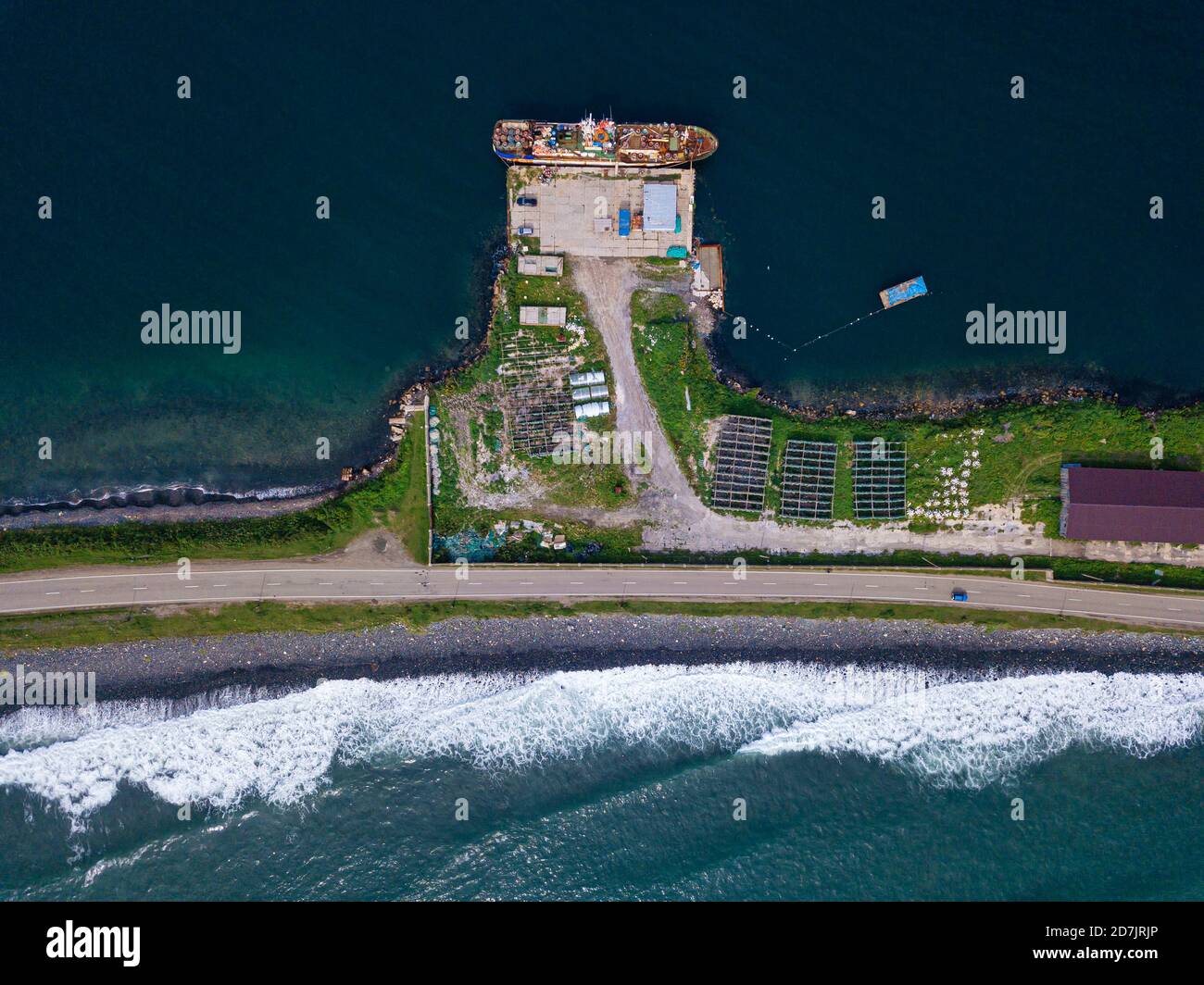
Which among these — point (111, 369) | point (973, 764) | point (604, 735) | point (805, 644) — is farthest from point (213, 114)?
point (973, 764)

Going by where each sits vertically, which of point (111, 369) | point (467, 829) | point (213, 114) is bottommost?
point (467, 829)

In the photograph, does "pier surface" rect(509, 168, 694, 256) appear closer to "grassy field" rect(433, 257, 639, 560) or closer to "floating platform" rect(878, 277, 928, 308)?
"grassy field" rect(433, 257, 639, 560)

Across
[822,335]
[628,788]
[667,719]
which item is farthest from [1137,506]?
[628,788]

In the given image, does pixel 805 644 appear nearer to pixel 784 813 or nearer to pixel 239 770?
pixel 784 813

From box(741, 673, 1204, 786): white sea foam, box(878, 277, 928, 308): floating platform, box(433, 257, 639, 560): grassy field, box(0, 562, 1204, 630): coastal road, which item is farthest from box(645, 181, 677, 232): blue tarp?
box(741, 673, 1204, 786): white sea foam

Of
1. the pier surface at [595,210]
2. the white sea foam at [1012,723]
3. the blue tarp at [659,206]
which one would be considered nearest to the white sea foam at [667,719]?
the white sea foam at [1012,723]

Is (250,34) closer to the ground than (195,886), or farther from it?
farther from it
